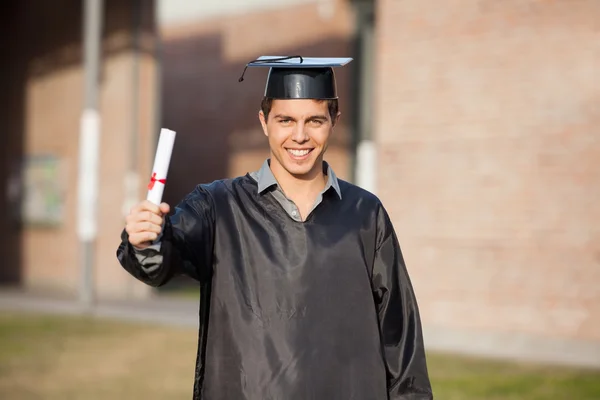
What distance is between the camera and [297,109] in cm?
318

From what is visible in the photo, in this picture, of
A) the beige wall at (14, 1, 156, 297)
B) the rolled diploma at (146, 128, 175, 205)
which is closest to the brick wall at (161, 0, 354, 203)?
the beige wall at (14, 1, 156, 297)

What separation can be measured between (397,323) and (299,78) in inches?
33.2

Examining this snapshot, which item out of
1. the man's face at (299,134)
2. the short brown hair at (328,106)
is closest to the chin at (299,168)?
the man's face at (299,134)

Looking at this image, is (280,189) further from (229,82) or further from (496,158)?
(229,82)

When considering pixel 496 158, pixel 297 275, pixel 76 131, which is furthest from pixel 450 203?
pixel 297 275

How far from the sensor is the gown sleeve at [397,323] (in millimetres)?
3197

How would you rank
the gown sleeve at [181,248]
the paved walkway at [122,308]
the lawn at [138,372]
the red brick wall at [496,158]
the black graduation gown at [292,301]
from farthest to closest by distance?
the paved walkway at [122,308] → the red brick wall at [496,158] → the lawn at [138,372] → the black graduation gown at [292,301] → the gown sleeve at [181,248]

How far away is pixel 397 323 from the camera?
3250 millimetres

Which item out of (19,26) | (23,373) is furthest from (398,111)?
(19,26)

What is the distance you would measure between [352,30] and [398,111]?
300 inches

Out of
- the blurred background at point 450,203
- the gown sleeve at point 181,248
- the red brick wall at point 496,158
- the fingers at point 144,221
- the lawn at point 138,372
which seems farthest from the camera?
the red brick wall at point 496,158

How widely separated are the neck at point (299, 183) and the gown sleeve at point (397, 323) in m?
0.24

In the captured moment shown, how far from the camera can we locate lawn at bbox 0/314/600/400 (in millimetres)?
8484

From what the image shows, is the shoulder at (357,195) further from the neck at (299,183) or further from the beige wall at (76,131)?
the beige wall at (76,131)
